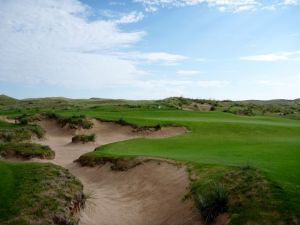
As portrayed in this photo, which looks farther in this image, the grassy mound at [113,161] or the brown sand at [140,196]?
the grassy mound at [113,161]

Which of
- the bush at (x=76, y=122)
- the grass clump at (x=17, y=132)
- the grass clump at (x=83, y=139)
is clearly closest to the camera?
the grass clump at (x=17, y=132)

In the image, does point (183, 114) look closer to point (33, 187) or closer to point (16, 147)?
point (16, 147)

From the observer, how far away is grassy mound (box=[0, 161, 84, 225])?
1377cm

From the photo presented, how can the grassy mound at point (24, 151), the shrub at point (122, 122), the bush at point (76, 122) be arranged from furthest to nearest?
1. the bush at point (76, 122)
2. the shrub at point (122, 122)
3. the grassy mound at point (24, 151)

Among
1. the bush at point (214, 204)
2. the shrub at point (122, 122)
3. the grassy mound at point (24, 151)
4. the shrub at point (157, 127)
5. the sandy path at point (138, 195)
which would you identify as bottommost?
the sandy path at point (138, 195)

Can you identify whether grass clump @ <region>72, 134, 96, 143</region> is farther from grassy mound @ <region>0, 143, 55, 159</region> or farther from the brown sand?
the brown sand

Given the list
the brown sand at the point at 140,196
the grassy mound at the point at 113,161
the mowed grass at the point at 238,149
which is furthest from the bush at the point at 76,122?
the grassy mound at the point at 113,161

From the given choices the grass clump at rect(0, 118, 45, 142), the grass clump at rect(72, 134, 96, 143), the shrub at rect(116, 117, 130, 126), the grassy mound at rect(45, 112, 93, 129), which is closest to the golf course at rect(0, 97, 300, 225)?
the grass clump at rect(72, 134, 96, 143)

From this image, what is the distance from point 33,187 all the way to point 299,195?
10.3m

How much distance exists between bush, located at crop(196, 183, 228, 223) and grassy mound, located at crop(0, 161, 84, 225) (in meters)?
4.93

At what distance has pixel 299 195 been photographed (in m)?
13.1

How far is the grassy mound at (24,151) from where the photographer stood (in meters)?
28.2

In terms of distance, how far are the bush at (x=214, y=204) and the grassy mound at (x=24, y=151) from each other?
17532 mm

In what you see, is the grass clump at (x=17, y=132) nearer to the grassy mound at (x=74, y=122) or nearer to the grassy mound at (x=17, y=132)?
the grassy mound at (x=17, y=132)
